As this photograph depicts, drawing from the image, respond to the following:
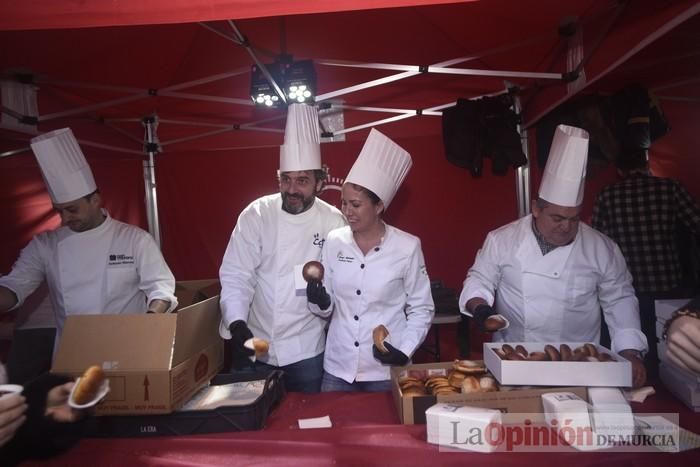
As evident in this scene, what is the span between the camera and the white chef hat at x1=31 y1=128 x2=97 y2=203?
85.1 inches

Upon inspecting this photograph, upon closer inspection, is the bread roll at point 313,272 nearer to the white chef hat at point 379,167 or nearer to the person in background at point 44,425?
the white chef hat at point 379,167

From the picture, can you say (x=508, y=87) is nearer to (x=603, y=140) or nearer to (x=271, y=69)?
(x=603, y=140)

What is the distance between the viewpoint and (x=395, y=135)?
3.68 metres

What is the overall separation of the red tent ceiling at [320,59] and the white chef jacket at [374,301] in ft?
4.34

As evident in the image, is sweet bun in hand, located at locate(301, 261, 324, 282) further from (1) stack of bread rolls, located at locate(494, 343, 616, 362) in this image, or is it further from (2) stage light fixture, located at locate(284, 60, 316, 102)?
(2) stage light fixture, located at locate(284, 60, 316, 102)

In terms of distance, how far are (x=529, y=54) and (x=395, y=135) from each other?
1.13 metres

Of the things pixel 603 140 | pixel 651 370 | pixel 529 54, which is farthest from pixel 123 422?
pixel 603 140

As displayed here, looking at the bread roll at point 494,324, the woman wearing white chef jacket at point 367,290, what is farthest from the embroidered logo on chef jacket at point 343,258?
the bread roll at point 494,324

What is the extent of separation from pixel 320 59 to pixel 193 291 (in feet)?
5.67

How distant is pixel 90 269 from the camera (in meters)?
2.20

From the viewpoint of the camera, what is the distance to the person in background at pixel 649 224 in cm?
304

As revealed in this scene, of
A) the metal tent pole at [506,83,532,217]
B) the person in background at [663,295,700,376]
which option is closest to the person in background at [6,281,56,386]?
the person in background at [663,295,700,376]

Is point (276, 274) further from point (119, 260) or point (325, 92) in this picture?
point (325, 92)

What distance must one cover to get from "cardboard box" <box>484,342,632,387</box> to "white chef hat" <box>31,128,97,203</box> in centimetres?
202
